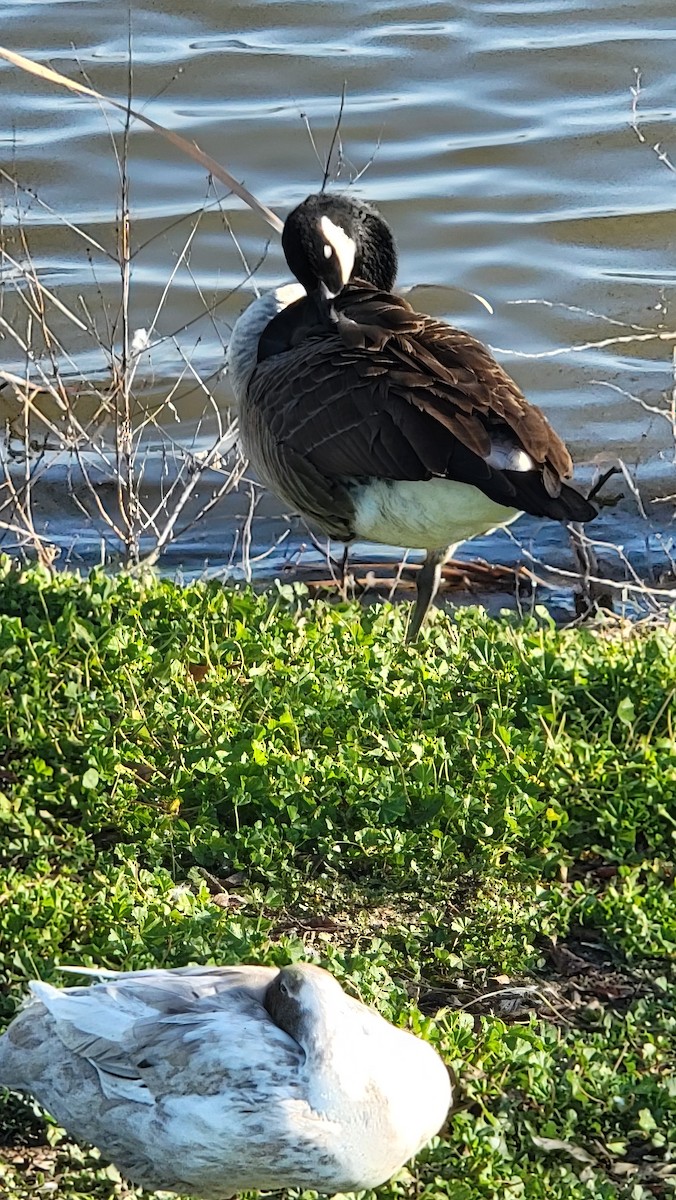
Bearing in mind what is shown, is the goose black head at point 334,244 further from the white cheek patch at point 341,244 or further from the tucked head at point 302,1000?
the tucked head at point 302,1000

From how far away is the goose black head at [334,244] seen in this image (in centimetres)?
636

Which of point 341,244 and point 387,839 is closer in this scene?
point 387,839

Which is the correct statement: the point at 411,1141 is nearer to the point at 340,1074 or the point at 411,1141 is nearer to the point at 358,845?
the point at 340,1074

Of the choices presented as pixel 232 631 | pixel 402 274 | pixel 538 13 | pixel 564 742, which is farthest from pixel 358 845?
pixel 538 13

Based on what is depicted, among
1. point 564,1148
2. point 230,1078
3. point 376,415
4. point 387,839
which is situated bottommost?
point 564,1148

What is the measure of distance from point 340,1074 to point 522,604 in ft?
14.8

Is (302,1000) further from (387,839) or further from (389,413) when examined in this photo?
(389,413)

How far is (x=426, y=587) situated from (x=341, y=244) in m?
1.42

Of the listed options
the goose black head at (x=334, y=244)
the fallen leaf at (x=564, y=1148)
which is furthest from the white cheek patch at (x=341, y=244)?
the fallen leaf at (x=564, y=1148)

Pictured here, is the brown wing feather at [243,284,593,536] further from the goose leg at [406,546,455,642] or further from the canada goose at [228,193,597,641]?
the goose leg at [406,546,455,642]

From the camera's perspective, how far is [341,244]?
6.49 m

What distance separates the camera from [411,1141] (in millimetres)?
3232

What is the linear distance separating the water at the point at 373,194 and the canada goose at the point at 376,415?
1.96 metres

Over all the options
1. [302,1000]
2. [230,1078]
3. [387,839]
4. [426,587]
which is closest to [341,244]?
[426,587]
